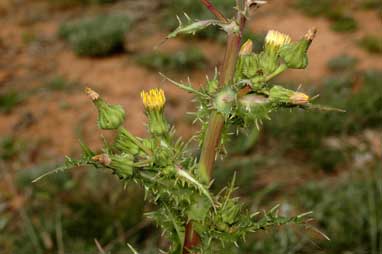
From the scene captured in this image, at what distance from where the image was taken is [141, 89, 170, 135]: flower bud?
139cm

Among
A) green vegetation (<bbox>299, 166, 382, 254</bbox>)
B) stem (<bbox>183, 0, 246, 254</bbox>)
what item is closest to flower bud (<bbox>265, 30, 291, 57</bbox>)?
stem (<bbox>183, 0, 246, 254</bbox>)

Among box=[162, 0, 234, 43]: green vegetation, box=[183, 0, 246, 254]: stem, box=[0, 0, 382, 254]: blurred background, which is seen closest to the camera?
box=[183, 0, 246, 254]: stem

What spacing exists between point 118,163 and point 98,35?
6351 millimetres

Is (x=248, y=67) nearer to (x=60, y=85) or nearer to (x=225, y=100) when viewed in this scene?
(x=225, y=100)

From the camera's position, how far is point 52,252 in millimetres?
3588

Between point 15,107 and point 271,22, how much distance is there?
3.96m

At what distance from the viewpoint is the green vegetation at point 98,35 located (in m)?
7.44

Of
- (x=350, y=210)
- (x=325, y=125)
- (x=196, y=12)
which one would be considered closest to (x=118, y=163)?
(x=350, y=210)

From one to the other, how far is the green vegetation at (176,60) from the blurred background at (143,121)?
17 mm

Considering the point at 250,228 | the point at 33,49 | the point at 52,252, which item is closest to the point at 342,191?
the point at 52,252

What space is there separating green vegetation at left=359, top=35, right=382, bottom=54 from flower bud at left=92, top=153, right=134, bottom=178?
21.4 feet

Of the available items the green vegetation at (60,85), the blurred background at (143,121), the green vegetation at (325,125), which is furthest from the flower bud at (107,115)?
the green vegetation at (60,85)

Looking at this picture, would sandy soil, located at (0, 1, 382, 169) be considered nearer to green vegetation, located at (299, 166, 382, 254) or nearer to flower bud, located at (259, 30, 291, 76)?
green vegetation, located at (299, 166, 382, 254)

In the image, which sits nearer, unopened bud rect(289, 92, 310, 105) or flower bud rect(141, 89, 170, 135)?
unopened bud rect(289, 92, 310, 105)
